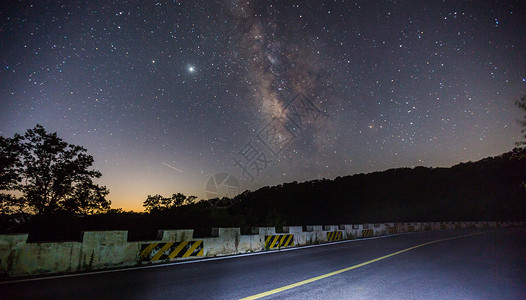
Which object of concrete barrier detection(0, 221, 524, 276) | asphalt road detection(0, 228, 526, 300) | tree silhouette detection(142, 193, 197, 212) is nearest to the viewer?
asphalt road detection(0, 228, 526, 300)

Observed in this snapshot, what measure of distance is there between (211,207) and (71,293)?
44.2ft

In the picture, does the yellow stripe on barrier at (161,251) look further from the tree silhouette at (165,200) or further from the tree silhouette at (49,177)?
the tree silhouette at (165,200)

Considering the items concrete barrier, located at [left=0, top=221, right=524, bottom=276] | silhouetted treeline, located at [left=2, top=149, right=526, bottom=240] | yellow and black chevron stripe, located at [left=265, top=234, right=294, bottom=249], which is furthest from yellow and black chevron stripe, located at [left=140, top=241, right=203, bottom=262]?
silhouetted treeline, located at [left=2, top=149, right=526, bottom=240]

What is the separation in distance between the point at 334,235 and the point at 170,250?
11.6m

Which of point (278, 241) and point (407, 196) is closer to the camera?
point (278, 241)

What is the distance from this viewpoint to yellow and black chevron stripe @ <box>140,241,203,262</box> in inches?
307

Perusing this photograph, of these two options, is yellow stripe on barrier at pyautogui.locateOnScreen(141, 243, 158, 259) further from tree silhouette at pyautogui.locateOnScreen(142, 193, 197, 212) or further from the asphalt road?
tree silhouette at pyautogui.locateOnScreen(142, 193, 197, 212)

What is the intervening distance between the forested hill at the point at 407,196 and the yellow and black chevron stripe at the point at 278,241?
48.4 meters

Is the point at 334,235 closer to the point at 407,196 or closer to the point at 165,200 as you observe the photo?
the point at 165,200

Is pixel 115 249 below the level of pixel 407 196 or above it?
below

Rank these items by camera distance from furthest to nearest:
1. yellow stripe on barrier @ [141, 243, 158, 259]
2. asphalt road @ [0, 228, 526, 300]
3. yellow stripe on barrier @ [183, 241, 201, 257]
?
1. yellow stripe on barrier @ [183, 241, 201, 257]
2. yellow stripe on barrier @ [141, 243, 158, 259]
3. asphalt road @ [0, 228, 526, 300]

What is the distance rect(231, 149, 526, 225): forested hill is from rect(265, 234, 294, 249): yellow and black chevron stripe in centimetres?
4845

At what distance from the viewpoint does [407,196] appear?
93812 mm

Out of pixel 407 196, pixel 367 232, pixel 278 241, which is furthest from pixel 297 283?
pixel 407 196
